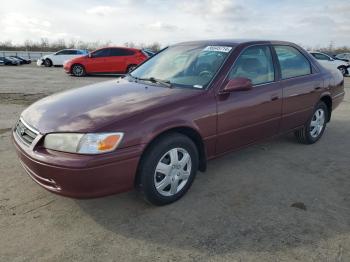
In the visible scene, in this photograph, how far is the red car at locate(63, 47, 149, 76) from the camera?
16.8 metres

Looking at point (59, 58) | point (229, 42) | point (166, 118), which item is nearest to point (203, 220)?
point (166, 118)

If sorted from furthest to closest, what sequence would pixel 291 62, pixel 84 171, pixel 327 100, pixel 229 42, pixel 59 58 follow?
pixel 59 58 → pixel 327 100 → pixel 291 62 → pixel 229 42 → pixel 84 171

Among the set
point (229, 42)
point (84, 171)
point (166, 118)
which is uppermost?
point (229, 42)

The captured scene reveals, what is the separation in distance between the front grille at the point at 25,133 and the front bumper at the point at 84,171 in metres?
0.14

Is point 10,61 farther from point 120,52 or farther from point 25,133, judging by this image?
point 25,133

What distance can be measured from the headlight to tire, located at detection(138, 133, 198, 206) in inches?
13.9

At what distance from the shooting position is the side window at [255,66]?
3975mm

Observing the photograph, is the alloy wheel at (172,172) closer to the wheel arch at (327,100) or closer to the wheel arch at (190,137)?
the wheel arch at (190,137)

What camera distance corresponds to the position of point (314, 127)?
213 inches

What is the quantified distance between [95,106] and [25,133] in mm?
717

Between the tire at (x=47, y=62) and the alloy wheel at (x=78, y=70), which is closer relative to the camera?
the alloy wheel at (x=78, y=70)

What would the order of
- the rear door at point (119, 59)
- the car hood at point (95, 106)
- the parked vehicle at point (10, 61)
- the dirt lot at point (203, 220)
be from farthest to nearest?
the parked vehicle at point (10, 61), the rear door at point (119, 59), the car hood at point (95, 106), the dirt lot at point (203, 220)

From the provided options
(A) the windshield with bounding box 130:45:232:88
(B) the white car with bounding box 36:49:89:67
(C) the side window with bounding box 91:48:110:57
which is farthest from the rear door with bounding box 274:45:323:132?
(B) the white car with bounding box 36:49:89:67

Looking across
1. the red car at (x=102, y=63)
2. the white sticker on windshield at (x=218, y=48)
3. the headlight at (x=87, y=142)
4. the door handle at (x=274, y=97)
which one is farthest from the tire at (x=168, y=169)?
the red car at (x=102, y=63)
